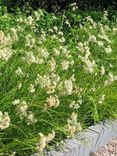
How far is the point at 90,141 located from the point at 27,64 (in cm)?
90

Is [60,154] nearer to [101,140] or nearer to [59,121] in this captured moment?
[59,121]

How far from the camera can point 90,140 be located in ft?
16.4

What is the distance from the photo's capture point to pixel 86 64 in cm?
491

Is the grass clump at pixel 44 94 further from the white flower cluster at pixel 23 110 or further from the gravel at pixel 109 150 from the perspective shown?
the gravel at pixel 109 150

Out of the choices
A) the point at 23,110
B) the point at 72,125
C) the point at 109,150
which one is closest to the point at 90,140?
the point at 109,150

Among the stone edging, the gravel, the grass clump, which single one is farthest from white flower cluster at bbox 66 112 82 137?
the gravel

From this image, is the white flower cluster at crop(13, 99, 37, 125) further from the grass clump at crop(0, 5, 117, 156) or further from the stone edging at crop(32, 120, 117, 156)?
the stone edging at crop(32, 120, 117, 156)

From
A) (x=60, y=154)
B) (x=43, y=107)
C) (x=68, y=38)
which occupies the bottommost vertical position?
(x=68, y=38)

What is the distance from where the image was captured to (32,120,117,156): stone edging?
463cm

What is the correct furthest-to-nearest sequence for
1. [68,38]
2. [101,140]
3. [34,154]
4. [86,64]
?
[68,38]
[101,140]
[86,64]
[34,154]

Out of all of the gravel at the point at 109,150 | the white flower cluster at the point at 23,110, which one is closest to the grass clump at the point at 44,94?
the white flower cluster at the point at 23,110

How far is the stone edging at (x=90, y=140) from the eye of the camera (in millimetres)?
4633

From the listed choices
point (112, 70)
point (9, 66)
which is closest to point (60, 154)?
point (9, 66)

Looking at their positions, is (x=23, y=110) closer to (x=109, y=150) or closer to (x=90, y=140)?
(x=90, y=140)
